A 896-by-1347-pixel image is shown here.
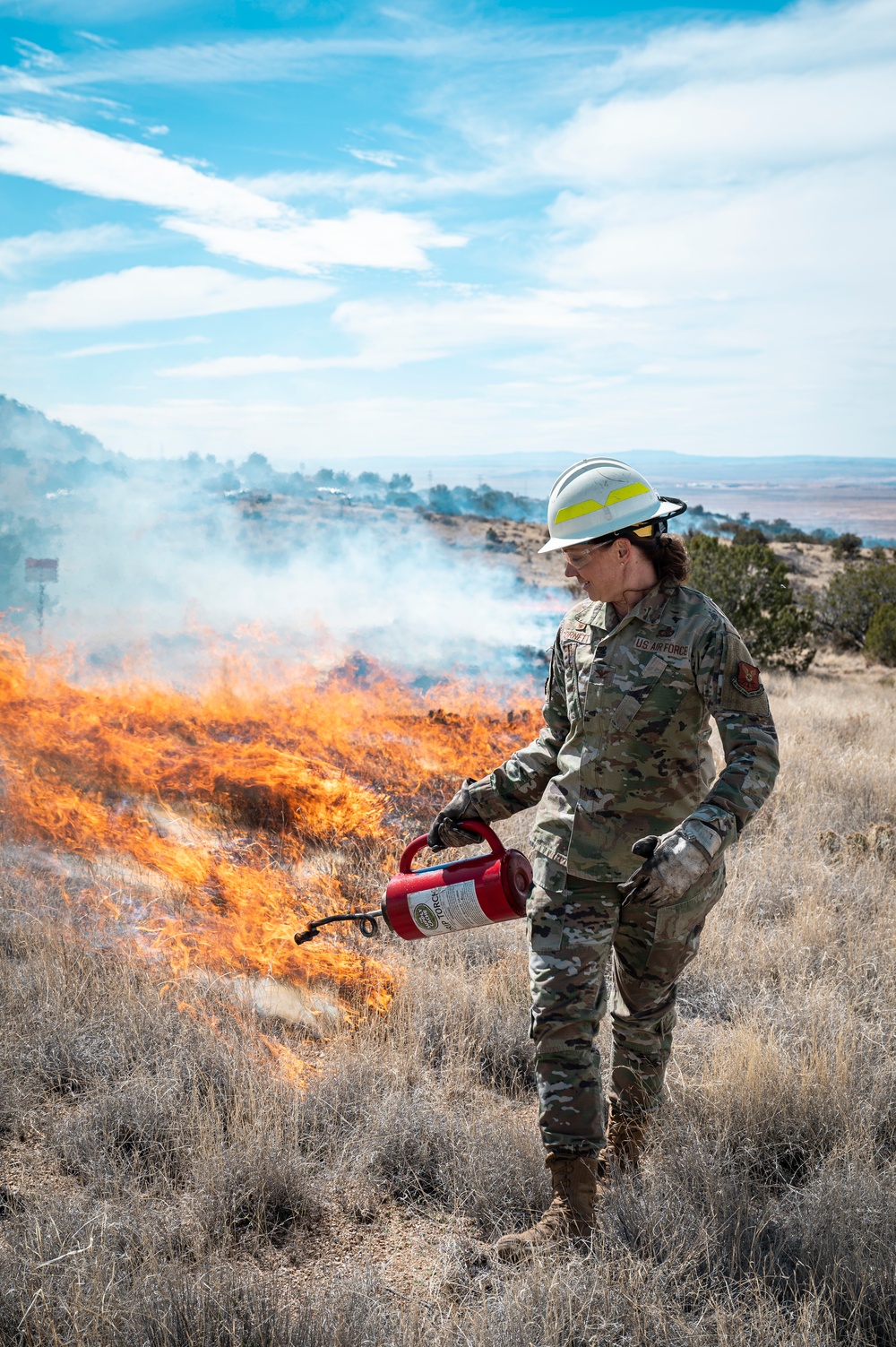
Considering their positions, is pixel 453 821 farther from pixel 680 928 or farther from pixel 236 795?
pixel 236 795

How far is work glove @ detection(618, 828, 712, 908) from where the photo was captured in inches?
82.0

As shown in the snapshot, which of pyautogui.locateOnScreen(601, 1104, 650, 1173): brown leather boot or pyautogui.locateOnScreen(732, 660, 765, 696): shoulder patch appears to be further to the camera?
pyautogui.locateOnScreen(601, 1104, 650, 1173): brown leather boot

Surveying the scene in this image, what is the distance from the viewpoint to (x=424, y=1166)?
9.53ft

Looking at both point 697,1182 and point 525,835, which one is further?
point 525,835

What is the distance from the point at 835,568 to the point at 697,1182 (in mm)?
28525

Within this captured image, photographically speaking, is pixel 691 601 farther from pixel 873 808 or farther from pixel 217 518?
pixel 217 518

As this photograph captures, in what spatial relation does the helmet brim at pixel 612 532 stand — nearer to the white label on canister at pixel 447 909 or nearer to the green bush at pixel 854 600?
the white label on canister at pixel 447 909

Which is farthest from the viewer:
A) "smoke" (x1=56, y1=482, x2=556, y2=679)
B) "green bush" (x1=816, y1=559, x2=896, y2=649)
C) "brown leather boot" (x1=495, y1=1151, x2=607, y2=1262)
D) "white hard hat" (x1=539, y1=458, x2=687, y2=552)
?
"green bush" (x1=816, y1=559, x2=896, y2=649)

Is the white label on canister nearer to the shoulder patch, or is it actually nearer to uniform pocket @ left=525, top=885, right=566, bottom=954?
uniform pocket @ left=525, top=885, right=566, bottom=954

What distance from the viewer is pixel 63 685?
7.48m

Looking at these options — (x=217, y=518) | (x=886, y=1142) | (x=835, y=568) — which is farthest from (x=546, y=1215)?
(x=835, y=568)

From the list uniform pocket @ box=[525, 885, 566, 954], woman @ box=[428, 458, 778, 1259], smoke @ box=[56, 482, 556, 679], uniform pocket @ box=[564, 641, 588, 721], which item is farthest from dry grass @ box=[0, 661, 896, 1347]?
smoke @ box=[56, 482, 556, 679]

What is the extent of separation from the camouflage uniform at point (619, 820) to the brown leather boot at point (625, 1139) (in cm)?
33

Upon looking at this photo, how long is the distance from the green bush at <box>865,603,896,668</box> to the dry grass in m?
13.3
